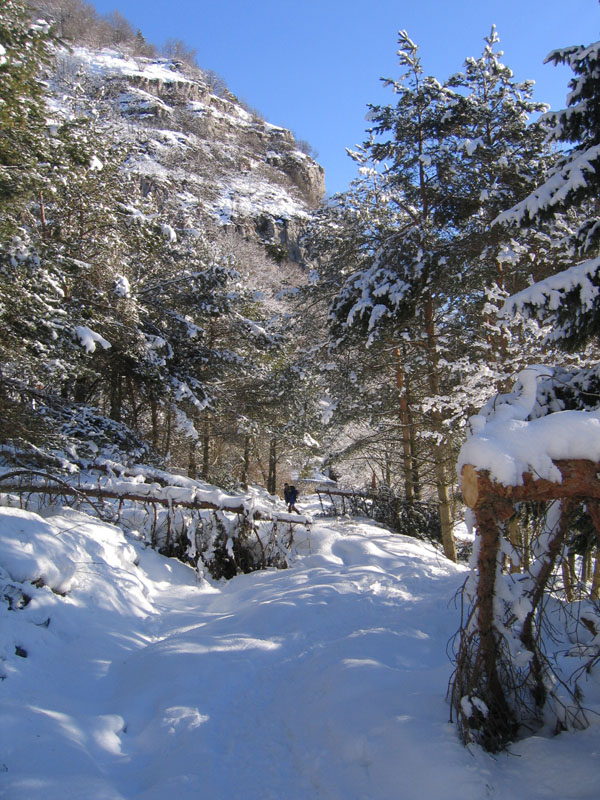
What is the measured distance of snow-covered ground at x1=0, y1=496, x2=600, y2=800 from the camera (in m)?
2.74

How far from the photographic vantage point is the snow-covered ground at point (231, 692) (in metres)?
2.74

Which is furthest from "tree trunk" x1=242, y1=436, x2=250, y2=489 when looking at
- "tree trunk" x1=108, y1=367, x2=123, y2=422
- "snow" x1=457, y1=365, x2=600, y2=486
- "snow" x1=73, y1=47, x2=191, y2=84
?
"snow" x1=73, y1=47, x2=191, y2=84

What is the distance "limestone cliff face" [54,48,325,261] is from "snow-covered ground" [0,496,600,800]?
46666 millimetres

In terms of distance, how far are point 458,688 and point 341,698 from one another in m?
1.15

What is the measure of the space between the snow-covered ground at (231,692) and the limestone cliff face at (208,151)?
153ft

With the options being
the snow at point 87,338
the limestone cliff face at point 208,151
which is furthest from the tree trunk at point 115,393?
the limestone cliff face at point 208,151

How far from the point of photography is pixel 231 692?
13.3 feet

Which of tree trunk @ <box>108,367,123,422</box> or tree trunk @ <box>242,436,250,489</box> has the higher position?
tree trunk @ <box>108,367,123,422</box>

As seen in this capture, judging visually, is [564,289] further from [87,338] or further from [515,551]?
[87,338]

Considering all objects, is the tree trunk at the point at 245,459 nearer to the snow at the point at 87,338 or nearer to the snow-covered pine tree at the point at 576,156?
the snow at the point at 87,338

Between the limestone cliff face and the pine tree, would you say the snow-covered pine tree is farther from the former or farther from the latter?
the limestone cliff face

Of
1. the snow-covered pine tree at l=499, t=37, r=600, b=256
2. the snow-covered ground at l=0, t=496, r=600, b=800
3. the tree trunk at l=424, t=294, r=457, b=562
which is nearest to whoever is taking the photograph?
the snow-covered ground at l=0, t=496, r=600, b=800

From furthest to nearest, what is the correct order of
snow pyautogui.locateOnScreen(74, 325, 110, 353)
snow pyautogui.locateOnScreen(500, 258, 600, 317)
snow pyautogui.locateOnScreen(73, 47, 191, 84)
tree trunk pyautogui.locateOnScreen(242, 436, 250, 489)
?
1. snow pyautogui.locateOnScreen(73, 47, 191, 84)
2. tree trunk pyautogui.locateOnScreen(242, 436, 250, 489)
3. snow pyautogui.locateOnScreen(74, 325, 110, 353)
4. snow pyautogui.locateOnScreen(500, 258, 600, 317)

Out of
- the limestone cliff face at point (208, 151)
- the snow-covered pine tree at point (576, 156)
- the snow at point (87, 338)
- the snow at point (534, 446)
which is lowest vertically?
the snow at point (534, 446)
